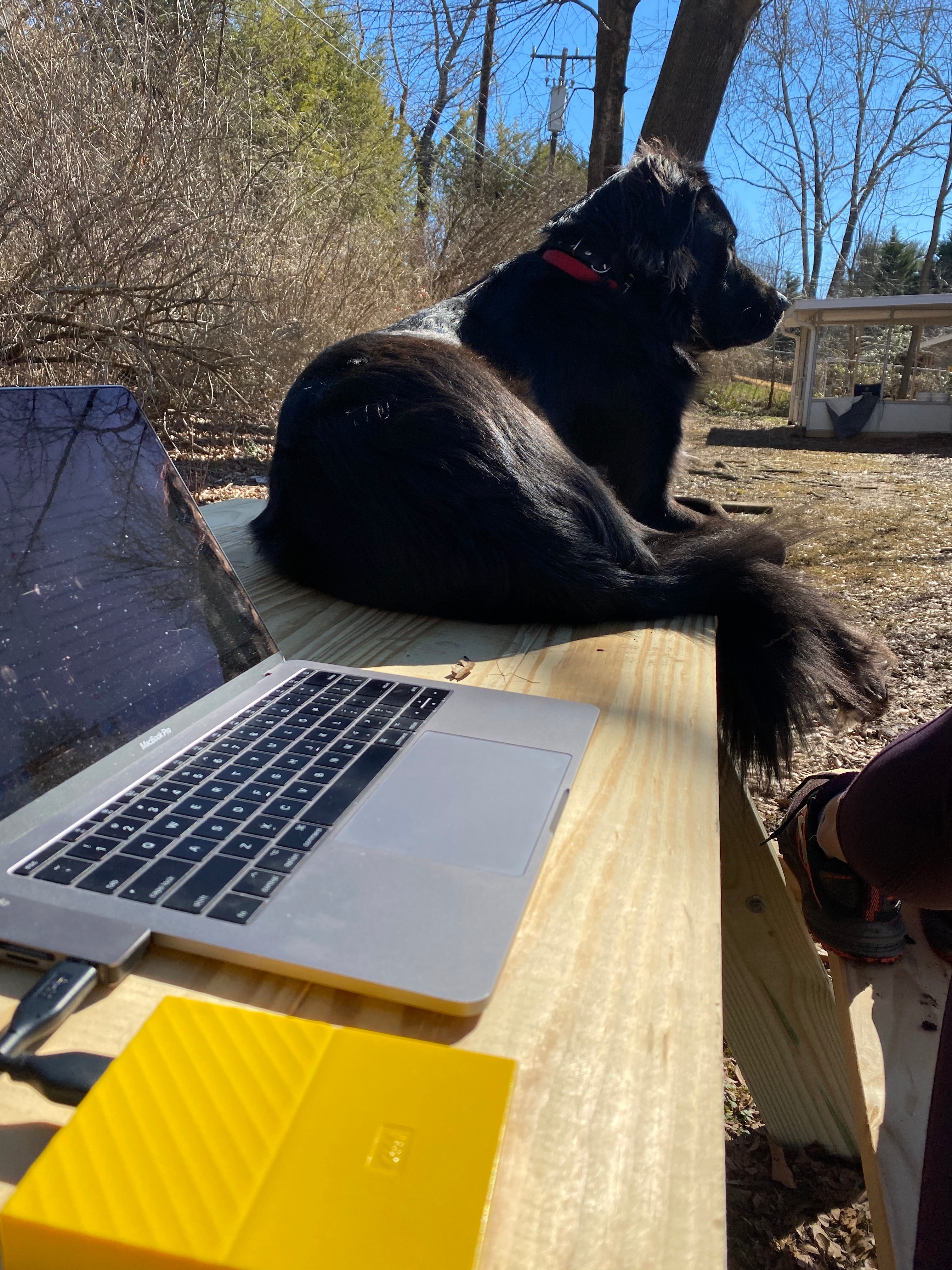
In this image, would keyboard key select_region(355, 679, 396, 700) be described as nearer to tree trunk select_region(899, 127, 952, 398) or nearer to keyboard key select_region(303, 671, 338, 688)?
keyboard key select_region(303, 671, 338, 688)

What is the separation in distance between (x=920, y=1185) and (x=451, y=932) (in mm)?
673

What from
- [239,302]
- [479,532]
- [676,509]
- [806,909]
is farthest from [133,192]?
[806,909]

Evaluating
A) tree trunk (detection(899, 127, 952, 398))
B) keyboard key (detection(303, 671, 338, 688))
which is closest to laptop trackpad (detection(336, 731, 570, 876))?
keyboard key (detection(303, 671, 338, 688))

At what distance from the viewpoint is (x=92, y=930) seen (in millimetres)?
581

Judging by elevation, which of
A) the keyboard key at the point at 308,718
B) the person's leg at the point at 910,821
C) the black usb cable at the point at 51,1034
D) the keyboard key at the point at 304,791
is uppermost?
the keyboard key at the point at 308,718

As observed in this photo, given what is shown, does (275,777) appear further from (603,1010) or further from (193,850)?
(603,1010)

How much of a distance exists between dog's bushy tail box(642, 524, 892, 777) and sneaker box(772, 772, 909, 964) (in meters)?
0.11

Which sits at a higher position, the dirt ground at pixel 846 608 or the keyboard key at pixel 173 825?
the keyboard key at pixel 173 825

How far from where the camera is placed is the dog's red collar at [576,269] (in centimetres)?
248

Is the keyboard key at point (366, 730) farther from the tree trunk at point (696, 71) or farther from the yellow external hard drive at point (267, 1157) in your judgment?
the tree trunk at point (696, 71)

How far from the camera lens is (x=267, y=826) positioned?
0.71 m

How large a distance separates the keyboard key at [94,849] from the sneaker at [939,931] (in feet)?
3.87

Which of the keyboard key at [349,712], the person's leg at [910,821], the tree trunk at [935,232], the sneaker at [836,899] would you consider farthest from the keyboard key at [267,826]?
the tree trunk at [935,232]

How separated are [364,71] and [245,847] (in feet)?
37.9
